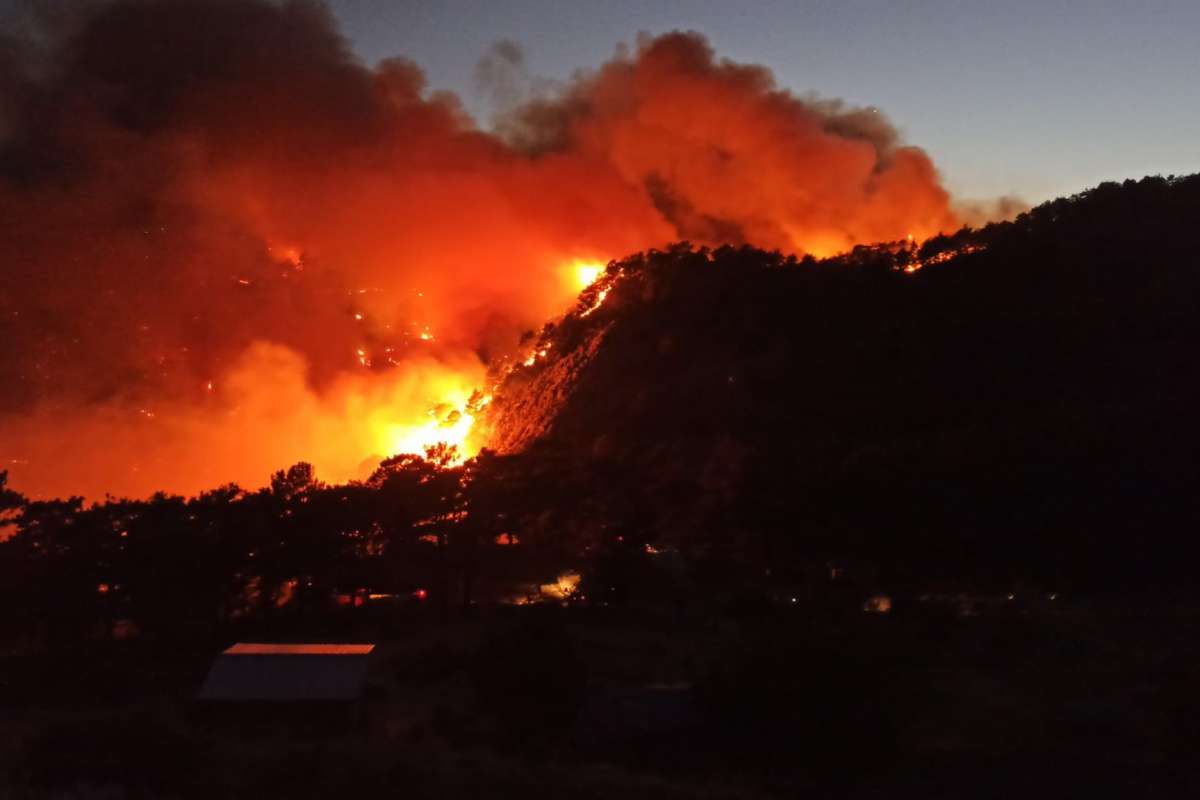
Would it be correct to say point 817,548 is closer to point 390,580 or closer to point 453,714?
point 390,580

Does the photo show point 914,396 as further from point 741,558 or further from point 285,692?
point 285,692

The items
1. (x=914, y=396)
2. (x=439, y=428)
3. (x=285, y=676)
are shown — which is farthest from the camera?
(x=439, y=428)

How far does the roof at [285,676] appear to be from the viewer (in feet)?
83.0

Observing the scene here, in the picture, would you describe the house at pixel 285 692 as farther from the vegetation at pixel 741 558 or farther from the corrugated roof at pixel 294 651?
the vegetation at pixel 741 558

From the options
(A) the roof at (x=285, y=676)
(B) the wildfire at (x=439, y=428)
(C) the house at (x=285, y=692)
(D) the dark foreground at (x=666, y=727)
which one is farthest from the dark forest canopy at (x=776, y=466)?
(C) the house at (x=285, y=692)

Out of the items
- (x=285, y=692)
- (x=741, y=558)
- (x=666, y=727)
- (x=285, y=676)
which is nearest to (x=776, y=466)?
(x=741, y=558)

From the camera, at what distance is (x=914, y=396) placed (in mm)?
55500

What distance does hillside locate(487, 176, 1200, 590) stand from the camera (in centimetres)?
4241

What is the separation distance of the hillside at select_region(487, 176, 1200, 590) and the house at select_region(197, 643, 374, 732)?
18.1m

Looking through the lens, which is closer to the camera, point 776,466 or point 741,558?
point 741,558

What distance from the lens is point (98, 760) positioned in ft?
70.3

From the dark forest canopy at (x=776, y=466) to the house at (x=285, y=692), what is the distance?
37.5 ft

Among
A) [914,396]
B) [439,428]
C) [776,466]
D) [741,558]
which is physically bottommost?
[741,558]

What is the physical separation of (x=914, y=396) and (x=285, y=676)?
37.2m
